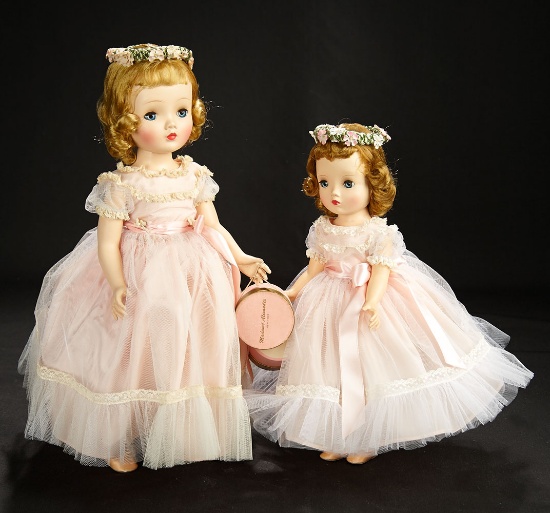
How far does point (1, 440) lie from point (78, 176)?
2.13m

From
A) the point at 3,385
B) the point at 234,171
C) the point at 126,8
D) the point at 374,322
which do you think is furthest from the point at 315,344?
the point at 126,8

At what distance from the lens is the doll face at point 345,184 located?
10.7ft

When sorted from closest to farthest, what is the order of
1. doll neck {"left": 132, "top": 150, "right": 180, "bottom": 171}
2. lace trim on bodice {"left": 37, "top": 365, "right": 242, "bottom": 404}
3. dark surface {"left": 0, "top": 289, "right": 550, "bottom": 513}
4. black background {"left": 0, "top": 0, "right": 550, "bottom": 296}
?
dark surface {"left": 0, "top": 289, "right": 550, "bottom": 513}, lace trim on bodice {"left": 37, "top": 365, "right": 242, "bottom": 404}, doll neck {"left": 132, "top": 150, "right": 180, "bottom": 171}, black background {"left": 0, "top": 0, "right": 550, "bottom": 296}

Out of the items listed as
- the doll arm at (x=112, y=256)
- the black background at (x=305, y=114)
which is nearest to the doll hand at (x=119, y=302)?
the doll arm at (x=112, y=256)

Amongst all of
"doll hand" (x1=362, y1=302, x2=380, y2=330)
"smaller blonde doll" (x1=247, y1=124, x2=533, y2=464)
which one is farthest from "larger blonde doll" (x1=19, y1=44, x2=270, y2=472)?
"doll hand" (x1=362, y1=302, x2=380, y2=330)

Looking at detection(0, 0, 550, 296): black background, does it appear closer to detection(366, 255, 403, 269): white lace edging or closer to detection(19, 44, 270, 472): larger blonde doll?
detection(19, 44, 270, 472): larger blonde doll

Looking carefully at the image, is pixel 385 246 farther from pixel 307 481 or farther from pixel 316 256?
pixel 307 481

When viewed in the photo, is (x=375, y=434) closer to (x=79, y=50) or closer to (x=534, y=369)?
(x=534, y=369)

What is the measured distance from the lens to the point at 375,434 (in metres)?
3.17

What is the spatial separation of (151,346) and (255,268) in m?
0.48

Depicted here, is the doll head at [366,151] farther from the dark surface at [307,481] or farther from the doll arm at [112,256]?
the dark surface at [307,481]

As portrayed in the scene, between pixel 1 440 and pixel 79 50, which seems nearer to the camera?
pixel 1 440

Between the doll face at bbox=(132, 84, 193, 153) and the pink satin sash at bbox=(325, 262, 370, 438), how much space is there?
76cm
